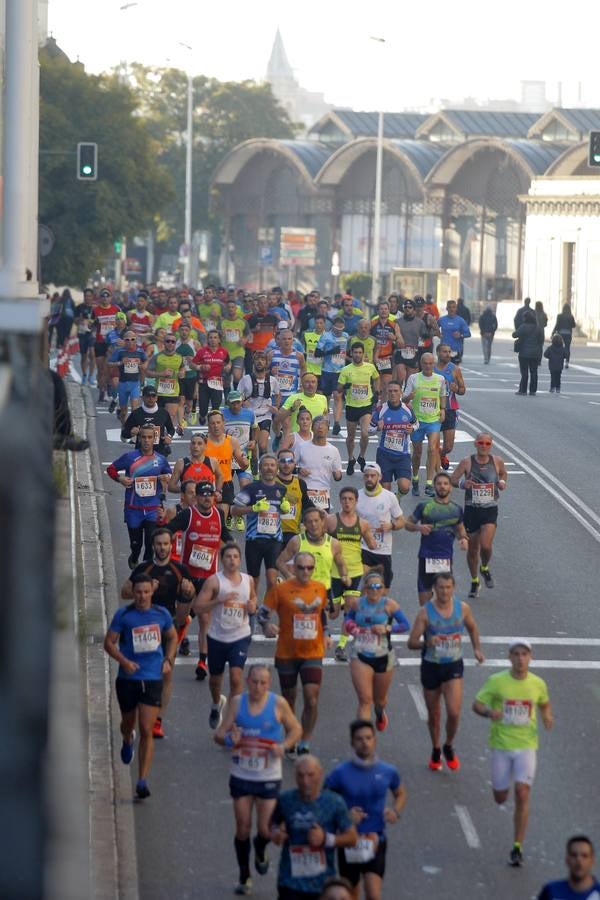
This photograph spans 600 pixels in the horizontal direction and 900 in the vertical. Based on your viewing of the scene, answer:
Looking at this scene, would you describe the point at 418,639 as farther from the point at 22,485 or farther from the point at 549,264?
the point at 549,264

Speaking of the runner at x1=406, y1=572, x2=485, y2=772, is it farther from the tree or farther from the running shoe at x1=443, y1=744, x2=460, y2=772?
the tree

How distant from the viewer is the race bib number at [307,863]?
9062mm

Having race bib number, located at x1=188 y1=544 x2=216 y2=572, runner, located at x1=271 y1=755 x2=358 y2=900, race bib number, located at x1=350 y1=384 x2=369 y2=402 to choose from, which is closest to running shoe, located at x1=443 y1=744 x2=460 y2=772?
race bib number, located at x1=188 y1=544 x2=216 y2=572

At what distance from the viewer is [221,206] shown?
97312 mm

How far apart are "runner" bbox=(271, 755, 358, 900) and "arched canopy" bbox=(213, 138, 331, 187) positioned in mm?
80007

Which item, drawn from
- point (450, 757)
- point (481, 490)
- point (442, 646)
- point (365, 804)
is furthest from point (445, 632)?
point (481, 490)

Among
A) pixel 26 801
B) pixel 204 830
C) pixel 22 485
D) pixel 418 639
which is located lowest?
pixel 204 830

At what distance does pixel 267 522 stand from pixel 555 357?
2266 centimetres

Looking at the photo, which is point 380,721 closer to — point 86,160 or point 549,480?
point 549,480

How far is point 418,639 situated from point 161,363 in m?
14.1

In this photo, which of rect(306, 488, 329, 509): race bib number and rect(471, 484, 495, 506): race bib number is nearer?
rect(306, 488, 329, 509): race bib number

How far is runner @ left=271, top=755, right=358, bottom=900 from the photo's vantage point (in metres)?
9.06

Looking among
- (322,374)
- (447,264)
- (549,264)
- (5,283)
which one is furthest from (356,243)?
(5,283)

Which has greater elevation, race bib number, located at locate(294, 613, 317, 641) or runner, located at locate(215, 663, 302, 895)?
race bib number, located at locate(294, 613, 317, 641)
